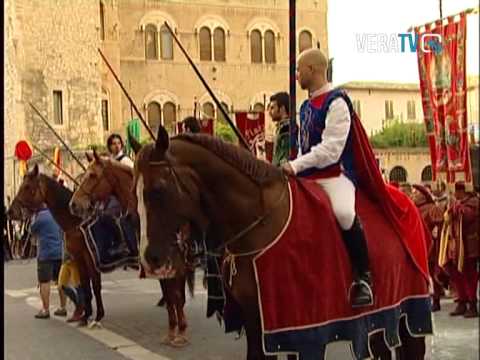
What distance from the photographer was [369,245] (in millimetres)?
4906

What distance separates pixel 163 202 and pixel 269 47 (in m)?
41.9

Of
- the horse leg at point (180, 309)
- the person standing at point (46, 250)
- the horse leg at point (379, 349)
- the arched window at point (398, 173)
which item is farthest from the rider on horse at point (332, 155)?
the arched window at point (398, 173)

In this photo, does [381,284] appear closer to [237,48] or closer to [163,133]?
[163,133]

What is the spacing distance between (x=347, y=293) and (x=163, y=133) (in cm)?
139

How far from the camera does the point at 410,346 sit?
219 inches

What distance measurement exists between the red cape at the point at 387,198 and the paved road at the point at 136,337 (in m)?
1.14

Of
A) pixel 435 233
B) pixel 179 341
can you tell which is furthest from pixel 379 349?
pixel 435 233

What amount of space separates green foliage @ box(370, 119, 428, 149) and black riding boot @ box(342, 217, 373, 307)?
88.9 feet

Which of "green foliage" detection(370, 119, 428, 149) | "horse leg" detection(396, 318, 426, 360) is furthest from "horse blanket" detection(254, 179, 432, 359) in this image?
"green foliage" detection(370, 119, 428, 149)

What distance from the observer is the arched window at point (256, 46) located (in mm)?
45812

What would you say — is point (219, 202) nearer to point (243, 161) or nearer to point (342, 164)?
point (243, 161)

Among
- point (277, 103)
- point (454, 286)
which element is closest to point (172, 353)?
point (277, 103)

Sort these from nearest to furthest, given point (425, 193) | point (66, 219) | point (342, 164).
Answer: point (342, 164)
point (66, 219)
point (425, 193)

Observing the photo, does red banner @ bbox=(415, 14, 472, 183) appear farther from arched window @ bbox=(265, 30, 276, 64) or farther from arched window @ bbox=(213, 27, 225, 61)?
arched window @ bbox=(213, 27, 225, 61)
